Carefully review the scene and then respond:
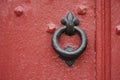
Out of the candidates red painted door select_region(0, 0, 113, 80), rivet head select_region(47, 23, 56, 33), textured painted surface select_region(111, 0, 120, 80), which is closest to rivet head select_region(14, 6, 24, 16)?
red painted door select_region(0, 0, 113, 80)

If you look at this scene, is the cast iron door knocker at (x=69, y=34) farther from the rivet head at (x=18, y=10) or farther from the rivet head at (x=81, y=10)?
the rivet head at (x=18, y=10)

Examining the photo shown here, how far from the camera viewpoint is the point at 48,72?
1.94m

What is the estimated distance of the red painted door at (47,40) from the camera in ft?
6.35

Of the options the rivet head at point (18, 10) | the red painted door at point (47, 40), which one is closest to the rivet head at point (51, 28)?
the red painted door at point (47, 40)

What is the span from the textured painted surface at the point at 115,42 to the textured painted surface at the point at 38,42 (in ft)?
0.21

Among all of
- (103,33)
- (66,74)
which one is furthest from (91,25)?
(66,74)

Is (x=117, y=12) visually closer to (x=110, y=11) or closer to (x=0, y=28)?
(x=110, y=11)

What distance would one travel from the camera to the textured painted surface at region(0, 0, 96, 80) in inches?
76.3

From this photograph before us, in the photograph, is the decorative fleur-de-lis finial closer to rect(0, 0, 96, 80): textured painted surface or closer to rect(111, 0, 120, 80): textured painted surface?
rect(0, 0, 96, 80): textured painted surface

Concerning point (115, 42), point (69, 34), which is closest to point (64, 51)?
point (69, 34)

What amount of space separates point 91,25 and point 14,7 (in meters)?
0.26

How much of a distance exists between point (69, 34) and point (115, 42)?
0.15 metres

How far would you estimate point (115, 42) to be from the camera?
1.94 m

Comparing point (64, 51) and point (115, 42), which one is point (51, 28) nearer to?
point (64, 51)
